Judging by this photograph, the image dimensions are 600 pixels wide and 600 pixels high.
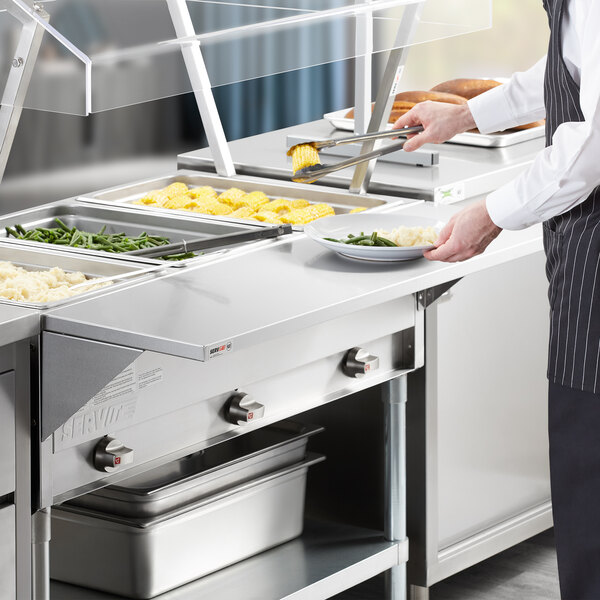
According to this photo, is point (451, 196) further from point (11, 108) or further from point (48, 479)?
point (48, 479)

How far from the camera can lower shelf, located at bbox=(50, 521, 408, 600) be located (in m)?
2.05

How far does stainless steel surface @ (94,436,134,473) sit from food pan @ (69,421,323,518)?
0.33 m

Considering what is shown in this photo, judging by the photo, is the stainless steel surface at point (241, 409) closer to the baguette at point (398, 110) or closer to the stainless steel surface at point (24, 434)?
the stainless steel surface at point (24, 434)

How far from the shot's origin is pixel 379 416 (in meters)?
2.35

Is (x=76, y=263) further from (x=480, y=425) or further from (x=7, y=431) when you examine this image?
(x=480, y=425)

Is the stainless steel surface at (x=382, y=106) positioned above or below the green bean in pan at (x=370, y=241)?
above

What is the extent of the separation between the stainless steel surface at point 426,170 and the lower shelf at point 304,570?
68 centimetres

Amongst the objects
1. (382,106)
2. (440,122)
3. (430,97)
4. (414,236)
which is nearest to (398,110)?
(430,97)

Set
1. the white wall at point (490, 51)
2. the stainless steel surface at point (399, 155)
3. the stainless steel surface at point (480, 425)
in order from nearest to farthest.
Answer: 1. the stainless steel surface at point (480, 425)
2. the stainless steel surface at point (399, 155)
3. the white wall at point (490, 51)

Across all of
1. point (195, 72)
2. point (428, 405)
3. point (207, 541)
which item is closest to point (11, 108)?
point (195, 72)

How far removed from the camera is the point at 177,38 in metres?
1.84

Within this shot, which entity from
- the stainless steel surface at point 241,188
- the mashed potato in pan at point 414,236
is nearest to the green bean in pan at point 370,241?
the mashed potato in pan at point 414,236

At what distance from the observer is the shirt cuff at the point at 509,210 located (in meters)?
1.62

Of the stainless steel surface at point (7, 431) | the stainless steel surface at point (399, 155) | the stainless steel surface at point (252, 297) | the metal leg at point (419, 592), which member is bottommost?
the metal leg at point (419, 592)
